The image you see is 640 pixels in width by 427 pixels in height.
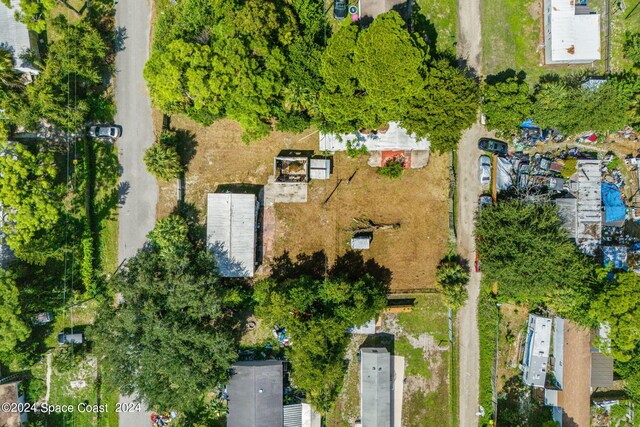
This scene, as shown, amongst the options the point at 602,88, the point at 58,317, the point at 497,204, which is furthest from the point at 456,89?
the point at 58,317

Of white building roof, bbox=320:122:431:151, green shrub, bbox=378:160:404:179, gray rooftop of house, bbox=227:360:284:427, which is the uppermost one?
white building roof, bbox=320:122:431:151

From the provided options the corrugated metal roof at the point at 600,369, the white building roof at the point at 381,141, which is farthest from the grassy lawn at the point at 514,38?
the corrugated metal roof at the point at 600,369

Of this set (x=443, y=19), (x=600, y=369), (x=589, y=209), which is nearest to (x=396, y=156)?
(x=443, y=19)

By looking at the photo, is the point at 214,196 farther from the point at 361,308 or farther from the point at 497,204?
the point at 497,204

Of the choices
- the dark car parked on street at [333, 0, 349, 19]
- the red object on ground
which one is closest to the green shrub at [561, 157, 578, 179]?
the red object on ground

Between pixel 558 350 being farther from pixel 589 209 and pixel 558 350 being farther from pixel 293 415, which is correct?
pixel 293 415

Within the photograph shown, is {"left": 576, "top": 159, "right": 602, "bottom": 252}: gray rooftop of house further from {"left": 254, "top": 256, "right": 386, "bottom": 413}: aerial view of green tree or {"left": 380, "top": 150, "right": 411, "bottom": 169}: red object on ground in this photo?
{"left": 254, "top": 256, "right": 386, "bottom": 413}: aerial view of green tree
